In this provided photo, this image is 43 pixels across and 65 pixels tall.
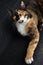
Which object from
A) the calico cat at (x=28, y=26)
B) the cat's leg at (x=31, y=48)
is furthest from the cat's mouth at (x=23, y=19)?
the cat's leg at (x=31, y=48)

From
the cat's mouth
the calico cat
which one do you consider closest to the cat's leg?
the calico cat

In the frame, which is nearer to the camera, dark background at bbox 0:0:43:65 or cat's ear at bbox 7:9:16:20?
dark background at bbox 0:0:43:65

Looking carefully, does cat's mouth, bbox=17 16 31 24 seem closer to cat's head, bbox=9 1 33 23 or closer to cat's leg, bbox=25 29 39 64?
cat's head, bbox=9 1 33 23

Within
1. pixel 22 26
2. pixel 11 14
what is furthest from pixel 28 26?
pixel 11 14

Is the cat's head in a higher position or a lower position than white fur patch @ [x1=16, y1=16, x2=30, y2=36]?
higher

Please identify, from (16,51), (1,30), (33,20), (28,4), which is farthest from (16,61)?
(28,4)

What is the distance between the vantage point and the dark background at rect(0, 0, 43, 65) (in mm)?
1004

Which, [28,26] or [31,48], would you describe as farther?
[28,26]

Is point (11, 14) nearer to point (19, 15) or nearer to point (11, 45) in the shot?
point (19, 15)

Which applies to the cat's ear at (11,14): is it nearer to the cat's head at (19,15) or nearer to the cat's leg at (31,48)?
the cat's head at (19,15)

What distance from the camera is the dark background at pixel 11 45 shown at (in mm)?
1004

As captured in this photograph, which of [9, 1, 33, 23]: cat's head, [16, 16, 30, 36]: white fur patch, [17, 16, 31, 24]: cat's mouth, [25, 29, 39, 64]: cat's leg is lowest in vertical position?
[25, 29, 39, 64]: cat's leg

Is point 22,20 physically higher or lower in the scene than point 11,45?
higher

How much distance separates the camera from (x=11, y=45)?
1.08 m
